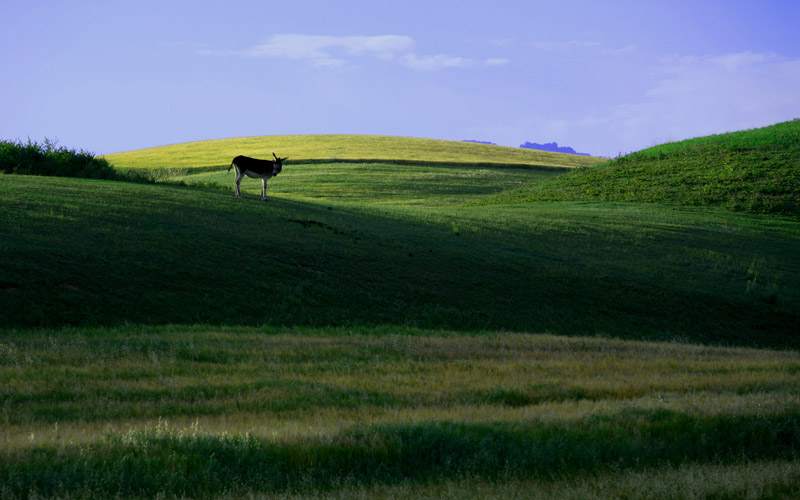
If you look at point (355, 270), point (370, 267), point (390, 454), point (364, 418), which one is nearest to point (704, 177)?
point (370, 267)

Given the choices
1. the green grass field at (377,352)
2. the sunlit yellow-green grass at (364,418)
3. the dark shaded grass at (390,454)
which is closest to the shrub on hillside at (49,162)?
the green grass field at (377,352)

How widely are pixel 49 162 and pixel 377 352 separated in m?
32.1

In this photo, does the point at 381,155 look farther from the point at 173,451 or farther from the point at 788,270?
the point at 173,451

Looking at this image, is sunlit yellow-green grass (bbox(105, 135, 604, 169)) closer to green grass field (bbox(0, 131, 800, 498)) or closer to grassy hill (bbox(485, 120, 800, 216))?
grassy hill (bbox(485, 120, 800, 216))

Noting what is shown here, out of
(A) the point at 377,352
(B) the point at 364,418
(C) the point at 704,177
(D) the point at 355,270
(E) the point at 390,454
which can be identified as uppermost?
(C) the point at 704,177

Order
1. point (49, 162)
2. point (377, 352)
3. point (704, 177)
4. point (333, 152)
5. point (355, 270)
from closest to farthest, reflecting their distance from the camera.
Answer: point (377, 352), point (355, 270), point (49, 162), point (704, 177), point (333, 152)

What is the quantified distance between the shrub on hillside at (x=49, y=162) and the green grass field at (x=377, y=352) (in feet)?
13.7

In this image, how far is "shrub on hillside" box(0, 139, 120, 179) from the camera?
A: 39.9 metres

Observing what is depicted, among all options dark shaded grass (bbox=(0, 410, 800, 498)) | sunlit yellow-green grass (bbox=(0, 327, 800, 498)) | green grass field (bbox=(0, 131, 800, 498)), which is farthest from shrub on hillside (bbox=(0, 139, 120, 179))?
dark shaded grass (bbox=(0, 410, 800, 498))

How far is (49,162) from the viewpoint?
135ft

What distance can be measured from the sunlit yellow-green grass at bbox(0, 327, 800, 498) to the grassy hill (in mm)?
43209

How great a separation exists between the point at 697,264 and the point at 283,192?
35.2 m

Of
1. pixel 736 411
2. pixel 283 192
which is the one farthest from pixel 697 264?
pixel 283 192

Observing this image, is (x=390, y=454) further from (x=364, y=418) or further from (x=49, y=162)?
(x=49, y=162)
